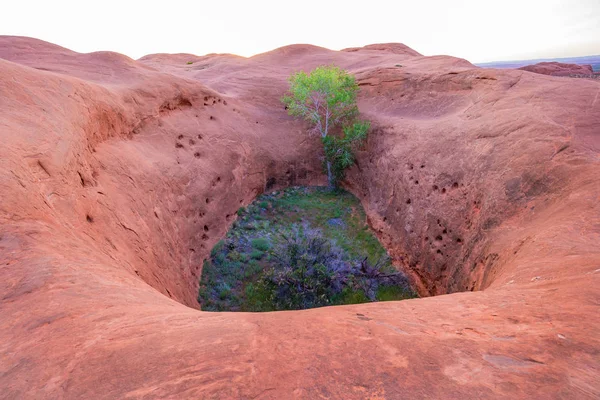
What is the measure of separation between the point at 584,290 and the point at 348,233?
11.0m

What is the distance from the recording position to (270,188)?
56.5 feet

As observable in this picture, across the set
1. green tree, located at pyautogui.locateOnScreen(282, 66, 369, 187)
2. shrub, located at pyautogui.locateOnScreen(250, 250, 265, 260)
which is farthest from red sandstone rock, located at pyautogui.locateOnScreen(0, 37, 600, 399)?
shrub, located at pyautogui.locateOnScreen(250, 250, 265, 260)

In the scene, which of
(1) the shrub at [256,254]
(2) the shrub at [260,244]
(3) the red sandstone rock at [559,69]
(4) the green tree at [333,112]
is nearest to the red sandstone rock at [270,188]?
(4) the green tree at [333,112]

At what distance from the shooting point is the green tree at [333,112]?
16.9 m

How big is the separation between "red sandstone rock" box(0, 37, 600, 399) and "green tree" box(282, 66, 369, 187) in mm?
960

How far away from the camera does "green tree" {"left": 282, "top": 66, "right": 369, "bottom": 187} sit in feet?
55.5

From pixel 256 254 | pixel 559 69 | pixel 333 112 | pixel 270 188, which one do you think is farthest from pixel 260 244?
pixel 559 69

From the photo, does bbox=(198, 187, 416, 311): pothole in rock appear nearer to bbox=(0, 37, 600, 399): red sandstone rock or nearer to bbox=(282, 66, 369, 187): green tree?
bbox=(0, 37, 600, 399): red sandstone rock

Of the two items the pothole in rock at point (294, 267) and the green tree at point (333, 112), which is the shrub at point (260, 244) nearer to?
the pothole in rock at point (294, 267)

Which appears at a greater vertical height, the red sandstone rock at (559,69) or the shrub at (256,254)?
the red sandstone rock at (559,69)

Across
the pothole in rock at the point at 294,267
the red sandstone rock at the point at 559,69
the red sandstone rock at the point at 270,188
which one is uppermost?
the red sandstone rock at the point at 559,69

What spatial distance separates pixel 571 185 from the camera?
7770 millimetres

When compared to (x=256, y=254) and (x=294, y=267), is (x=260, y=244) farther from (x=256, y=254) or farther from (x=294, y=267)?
(x=294, y=267)

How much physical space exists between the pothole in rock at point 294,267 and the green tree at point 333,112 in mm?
3270
